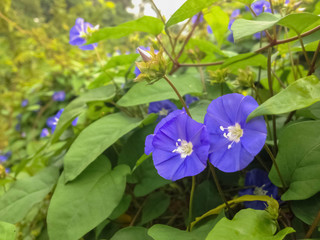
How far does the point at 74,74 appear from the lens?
2.08 m

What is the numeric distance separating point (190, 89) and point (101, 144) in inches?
10.2

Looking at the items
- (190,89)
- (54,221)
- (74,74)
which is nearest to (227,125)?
(190,89)

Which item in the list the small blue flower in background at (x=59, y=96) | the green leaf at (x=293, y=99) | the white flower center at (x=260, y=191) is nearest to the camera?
the green leaf at (x=293, y=99)

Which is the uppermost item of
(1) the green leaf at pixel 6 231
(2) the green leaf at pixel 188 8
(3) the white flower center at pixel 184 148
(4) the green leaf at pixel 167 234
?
(2) the green leaf at pixel 188 8

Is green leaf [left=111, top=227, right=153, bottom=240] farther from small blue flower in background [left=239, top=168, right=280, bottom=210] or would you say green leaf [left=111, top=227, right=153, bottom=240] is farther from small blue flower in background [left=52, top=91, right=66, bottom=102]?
small blue flower in background [left=52, top=91, right=66, bottom=102]

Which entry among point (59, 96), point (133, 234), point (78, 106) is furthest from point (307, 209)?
point (59, 96)

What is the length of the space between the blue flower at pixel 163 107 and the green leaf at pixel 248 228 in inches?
16.8

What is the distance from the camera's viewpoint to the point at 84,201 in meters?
0.57

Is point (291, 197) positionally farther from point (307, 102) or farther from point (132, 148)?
point (132, 148)

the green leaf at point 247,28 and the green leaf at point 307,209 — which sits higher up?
the green leaf at point 247,28

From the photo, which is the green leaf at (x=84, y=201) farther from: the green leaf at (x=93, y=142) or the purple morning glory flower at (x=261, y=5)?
the purple morning glory flower at (x=261, y=5)

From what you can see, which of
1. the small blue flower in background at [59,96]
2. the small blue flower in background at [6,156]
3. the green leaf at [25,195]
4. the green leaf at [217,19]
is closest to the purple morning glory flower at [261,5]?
the green leaf at [217,19]

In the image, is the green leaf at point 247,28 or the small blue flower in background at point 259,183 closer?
the green leaf at point 247,28

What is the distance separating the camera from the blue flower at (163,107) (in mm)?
793
